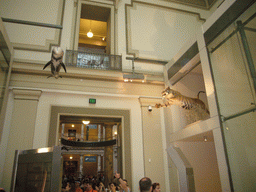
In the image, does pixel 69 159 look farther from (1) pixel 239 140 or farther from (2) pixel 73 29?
(1) pixel 239 140

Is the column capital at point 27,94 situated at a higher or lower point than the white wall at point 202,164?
higher

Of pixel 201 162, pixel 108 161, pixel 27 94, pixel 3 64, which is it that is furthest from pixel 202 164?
pixel 3 64

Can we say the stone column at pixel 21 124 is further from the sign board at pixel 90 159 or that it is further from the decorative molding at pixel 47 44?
the sign board at pixel 90 159

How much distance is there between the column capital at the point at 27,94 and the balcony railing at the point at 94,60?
1.26m

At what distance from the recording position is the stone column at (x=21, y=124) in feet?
16.2

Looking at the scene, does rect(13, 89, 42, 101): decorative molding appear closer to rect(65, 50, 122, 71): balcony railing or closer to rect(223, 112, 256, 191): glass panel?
rect(65, 50, 122, 71): balcony railing

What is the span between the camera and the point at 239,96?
369cm

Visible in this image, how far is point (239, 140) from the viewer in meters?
3.64

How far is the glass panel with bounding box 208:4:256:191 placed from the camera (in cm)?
344

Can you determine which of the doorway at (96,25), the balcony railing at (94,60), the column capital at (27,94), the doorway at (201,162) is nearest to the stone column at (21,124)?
the column capital at (27,94)

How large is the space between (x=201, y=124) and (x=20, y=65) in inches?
188

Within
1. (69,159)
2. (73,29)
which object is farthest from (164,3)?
(69,159)

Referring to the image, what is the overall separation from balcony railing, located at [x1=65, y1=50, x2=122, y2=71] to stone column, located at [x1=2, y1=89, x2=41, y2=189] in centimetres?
134

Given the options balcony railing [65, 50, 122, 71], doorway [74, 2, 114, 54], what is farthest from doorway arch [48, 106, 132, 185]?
doorway [74, 2, 114, 54]
